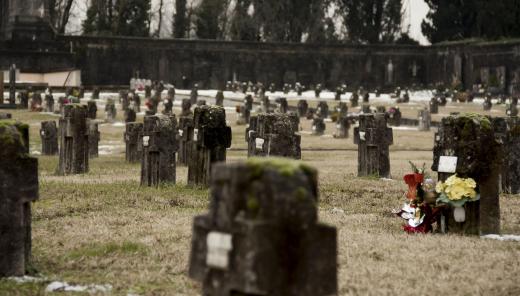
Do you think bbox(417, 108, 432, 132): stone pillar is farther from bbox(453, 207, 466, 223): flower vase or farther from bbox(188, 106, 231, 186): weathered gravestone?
bbox(453, 207, 466, 223): flower vase

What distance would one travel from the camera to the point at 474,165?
10297 mm

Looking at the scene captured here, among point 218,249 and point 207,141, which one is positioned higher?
point 207,141


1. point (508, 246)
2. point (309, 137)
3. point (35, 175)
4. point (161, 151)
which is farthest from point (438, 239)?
point (309, 137)

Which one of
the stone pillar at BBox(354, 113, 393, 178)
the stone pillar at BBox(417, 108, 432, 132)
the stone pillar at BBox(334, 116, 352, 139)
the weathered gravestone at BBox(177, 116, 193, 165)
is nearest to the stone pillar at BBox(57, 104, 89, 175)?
the weathered gravestone at BBox(177, 116, 193, 165)

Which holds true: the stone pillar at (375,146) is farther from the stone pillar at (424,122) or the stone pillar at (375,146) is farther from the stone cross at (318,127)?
the stone pillar at (424,122)

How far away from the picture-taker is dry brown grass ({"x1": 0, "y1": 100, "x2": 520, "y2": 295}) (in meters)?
7.85

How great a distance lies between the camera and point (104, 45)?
66.1 metres

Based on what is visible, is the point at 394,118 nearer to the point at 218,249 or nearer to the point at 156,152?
the point at 156,152

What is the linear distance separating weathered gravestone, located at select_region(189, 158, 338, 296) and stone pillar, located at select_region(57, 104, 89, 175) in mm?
13229

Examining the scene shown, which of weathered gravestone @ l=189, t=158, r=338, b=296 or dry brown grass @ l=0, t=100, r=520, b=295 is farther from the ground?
weathered gravestone @ l=189, t=158, r=338, b=296

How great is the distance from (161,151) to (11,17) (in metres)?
48.2

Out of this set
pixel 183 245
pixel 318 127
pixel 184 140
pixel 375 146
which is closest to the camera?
pixel 183 245

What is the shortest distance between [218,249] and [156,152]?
1004cm

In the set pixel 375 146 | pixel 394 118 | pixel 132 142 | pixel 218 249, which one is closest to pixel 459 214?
pixel 218 249
